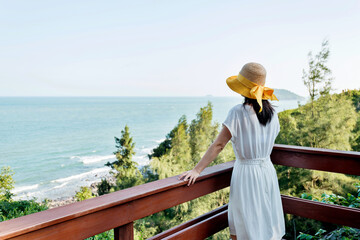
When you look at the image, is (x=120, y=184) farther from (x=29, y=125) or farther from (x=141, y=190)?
(x=29, y=125)

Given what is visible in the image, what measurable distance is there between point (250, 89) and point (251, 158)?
35cm

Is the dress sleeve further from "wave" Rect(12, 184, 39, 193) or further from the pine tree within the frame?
"wave" Rect(12, 184, 39, 193)

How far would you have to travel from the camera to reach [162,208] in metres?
1.25

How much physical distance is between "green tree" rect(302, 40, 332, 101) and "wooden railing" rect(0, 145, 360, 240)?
50.1ft

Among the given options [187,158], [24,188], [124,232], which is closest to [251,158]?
[124,232]

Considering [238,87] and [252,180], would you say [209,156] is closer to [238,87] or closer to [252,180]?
[252,180]

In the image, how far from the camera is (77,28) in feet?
156

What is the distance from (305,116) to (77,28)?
43448 millimetres

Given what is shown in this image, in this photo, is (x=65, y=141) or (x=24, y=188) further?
(x=65, y=141)

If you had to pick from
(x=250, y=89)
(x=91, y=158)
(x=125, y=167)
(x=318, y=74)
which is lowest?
(x=91, y=158)

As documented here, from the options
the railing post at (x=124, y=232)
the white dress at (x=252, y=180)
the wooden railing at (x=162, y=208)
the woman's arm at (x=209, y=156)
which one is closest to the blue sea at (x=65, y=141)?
the wooden railing at (x=162, y=208)

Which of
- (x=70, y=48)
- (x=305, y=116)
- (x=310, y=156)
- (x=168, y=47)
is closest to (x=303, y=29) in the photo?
(x=305, y=116)

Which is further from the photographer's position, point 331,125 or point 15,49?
point 15,49

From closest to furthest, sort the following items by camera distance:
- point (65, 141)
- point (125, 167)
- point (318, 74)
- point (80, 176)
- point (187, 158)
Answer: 1. point (318, 74)
2. point (187, 158)
3. point (125, 167)
4. point (80, 176)
5. point (65, 141)
